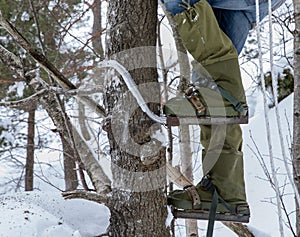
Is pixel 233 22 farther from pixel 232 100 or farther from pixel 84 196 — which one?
pixel 84 196

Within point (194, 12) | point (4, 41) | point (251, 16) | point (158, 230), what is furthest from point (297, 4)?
point (4, 41)

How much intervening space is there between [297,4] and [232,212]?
1.05 metres

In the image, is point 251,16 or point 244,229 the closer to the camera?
point 251,16

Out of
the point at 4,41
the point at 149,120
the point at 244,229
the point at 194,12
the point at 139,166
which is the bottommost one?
the point at 244,229

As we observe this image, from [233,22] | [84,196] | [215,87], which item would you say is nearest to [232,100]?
[215,87]

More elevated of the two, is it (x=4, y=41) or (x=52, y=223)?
(x=4, y=41)

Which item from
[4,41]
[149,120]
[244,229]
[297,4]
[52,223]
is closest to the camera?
[149,120]

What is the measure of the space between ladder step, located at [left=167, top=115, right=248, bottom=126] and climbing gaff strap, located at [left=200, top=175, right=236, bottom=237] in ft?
0.66

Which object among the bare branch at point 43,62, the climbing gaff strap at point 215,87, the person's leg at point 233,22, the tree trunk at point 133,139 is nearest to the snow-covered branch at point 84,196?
the bare branch at point 43,62

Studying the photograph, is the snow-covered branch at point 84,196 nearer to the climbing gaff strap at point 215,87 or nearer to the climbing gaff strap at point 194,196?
the climbing gaff strap at point 194,196

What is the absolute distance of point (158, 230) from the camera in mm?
1145

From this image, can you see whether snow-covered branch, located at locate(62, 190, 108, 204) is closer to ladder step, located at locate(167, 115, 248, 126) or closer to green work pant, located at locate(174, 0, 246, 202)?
green work pant, located at locate(174, 0, 246, 202)

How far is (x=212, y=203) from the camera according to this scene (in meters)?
1.18

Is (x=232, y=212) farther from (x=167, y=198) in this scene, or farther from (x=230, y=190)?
(x=167, y=198)
